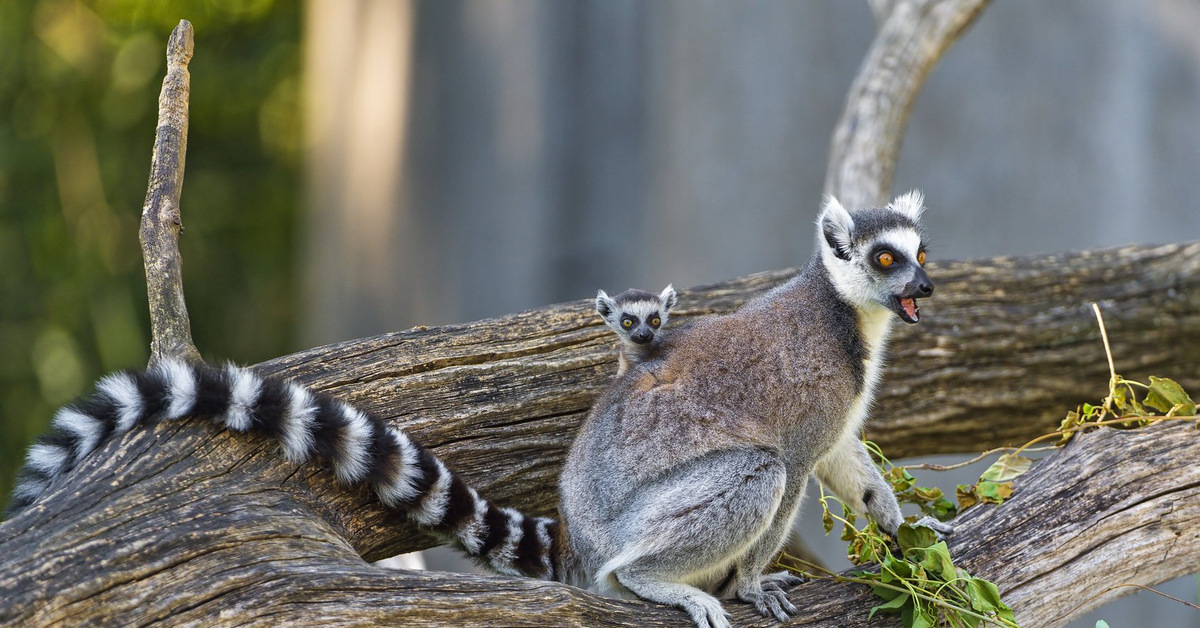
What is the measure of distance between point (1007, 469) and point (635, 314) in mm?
1233

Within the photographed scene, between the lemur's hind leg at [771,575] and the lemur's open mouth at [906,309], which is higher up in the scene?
the lemur's open mouth at [906,309]

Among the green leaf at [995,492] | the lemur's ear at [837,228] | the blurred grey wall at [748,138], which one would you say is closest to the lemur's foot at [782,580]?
the green leaf at [995,492]

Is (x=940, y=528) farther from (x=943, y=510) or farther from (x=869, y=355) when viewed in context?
(x=869, y=355)

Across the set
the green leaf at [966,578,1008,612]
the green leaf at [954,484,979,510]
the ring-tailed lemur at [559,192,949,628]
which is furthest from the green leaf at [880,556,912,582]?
the green leaf at [954,484,979,510]

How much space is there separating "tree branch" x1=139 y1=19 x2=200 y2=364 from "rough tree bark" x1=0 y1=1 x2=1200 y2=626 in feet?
0.21

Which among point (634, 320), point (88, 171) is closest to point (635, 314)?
point (634, 320)

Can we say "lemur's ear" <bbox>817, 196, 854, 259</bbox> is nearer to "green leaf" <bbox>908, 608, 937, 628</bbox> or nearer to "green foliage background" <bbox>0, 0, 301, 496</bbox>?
"green leaf" <bbox>908, 608, 937, 628</bbox>

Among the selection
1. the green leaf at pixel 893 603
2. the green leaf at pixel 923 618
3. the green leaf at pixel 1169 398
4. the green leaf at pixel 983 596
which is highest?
the green leaf at pixel 1169 398

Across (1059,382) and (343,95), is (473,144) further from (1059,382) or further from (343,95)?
(1059,382)

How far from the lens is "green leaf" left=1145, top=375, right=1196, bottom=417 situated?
298 centimetres

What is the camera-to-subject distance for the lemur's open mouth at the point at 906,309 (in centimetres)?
273

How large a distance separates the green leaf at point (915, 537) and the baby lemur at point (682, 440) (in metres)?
0.20

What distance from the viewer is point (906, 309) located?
2758 mm

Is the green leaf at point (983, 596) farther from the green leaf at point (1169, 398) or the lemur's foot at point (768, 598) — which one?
the green leaf at point (1169, 398)
